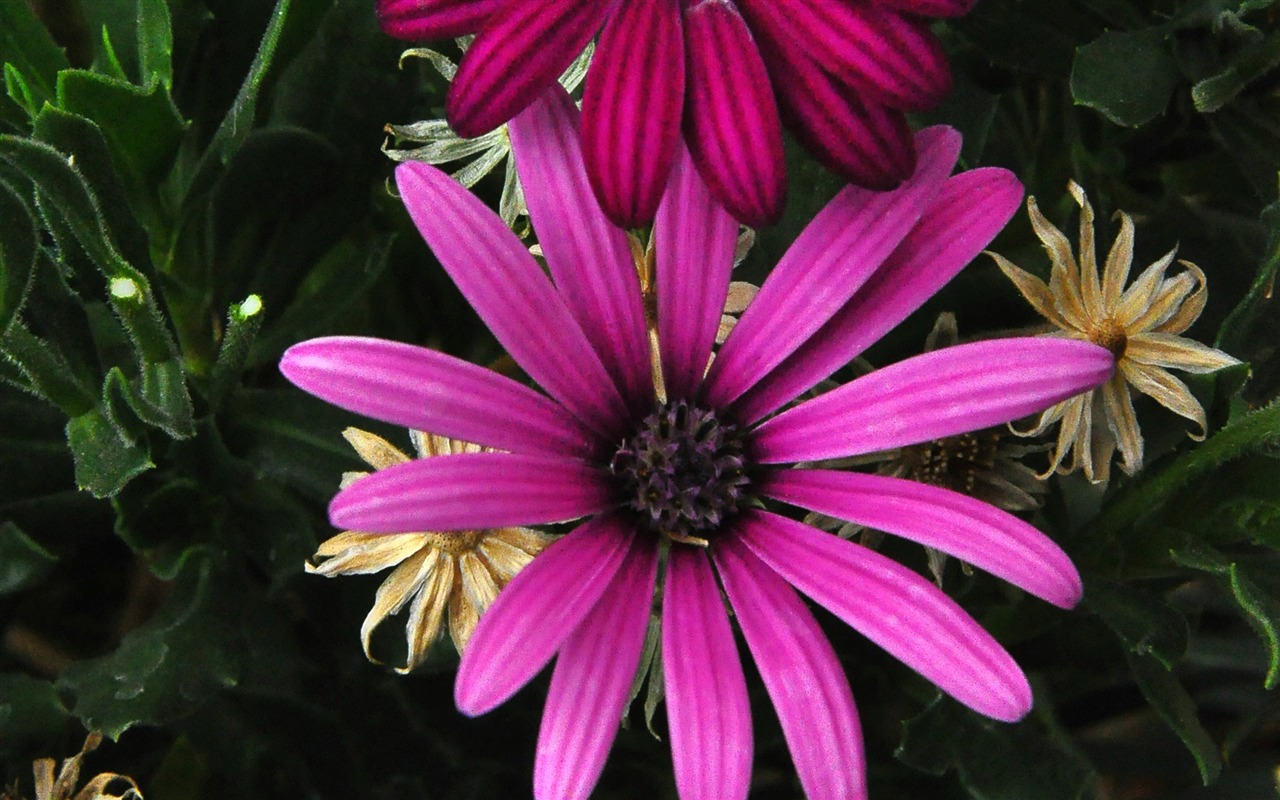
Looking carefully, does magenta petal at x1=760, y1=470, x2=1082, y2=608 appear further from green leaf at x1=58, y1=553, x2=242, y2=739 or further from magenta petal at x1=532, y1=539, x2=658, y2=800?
green leaf at x1=58, y1=553, x2=242, y2=739

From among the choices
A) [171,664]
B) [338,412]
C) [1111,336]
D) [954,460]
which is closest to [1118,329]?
[1111,336]

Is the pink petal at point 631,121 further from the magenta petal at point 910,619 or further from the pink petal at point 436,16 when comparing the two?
the magenta petal at point 910,619

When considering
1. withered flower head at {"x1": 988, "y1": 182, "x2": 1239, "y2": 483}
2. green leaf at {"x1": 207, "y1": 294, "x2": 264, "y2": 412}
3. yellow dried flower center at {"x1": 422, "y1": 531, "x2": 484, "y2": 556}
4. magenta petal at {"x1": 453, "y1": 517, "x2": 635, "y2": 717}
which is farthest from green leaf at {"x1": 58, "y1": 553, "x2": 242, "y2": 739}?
withered flower head at {"x1": 988, "y1": 182, "x2": 1239, "y2": 483}

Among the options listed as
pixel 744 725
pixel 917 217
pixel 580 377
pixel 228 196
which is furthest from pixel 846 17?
pixel 228 196

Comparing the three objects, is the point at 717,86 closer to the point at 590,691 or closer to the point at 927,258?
the point at 927,258

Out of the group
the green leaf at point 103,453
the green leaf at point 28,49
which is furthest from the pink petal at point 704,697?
the green leaf at point 28,49

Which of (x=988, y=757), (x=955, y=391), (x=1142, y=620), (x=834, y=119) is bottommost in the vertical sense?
(x=988, y=757)

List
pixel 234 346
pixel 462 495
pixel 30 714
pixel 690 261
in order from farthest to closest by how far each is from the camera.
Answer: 1. pixel 30 714
2. pixel 234 346
3. pixel 690 261
4. pixel 462 495
